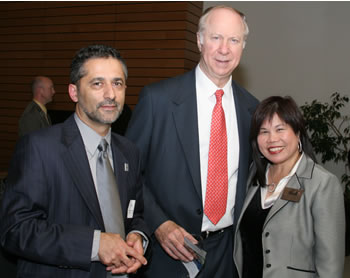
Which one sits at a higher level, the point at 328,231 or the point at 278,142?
the point at 278,142

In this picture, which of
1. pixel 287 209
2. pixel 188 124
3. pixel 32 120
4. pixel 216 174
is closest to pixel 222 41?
pixel 188 124

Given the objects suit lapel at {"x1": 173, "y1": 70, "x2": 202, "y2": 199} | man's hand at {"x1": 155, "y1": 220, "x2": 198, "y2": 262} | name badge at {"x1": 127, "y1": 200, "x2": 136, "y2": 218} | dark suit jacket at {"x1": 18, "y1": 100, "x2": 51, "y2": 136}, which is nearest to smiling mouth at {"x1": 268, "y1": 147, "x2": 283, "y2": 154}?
suit lapel at {"x1": 173, "y1": 70, "x2": 202, "y2": 199}

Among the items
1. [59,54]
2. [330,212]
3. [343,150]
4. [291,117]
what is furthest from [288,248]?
[59,54]

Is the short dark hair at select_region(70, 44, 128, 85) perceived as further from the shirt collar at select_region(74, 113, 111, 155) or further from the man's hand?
the man's hand

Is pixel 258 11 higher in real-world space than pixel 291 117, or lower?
higher

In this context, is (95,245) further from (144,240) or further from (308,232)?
(308,232)

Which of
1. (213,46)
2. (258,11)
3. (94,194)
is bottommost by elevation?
(94,194)

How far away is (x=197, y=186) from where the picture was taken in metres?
2.06

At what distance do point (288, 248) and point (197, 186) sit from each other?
55cm

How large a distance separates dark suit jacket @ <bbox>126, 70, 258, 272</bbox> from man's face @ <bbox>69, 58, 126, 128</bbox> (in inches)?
17.8

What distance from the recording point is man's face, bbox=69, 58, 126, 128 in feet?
5.43

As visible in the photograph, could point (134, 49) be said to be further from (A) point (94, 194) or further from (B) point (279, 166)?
(A) point (94, 194)

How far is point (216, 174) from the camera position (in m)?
2.11

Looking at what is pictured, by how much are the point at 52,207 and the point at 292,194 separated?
1162 millimetres
